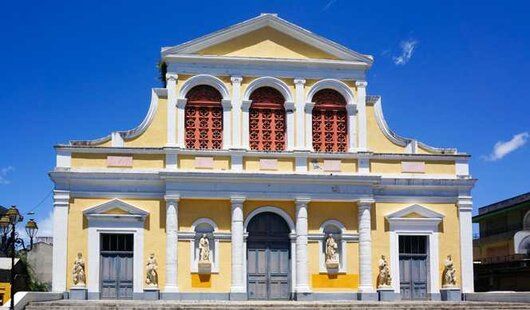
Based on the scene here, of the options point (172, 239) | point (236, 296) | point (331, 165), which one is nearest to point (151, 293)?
point (172, 239)

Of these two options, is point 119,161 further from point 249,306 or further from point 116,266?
point 249,306

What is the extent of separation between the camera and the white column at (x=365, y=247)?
2758cm

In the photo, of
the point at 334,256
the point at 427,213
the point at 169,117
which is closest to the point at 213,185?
the point at 169,117

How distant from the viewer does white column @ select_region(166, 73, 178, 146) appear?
91.0 feet

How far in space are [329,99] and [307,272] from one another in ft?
20.8

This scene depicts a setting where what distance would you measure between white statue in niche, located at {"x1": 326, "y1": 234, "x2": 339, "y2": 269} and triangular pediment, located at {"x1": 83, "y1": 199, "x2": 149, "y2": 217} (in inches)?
250

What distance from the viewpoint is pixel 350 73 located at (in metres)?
29.0

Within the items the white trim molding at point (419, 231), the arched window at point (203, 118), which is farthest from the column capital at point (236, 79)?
the white trim molding at point (419, 231)

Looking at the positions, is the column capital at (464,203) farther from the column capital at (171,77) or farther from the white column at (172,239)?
the column capital at (171,77)

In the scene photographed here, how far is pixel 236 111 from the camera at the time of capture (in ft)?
92.4

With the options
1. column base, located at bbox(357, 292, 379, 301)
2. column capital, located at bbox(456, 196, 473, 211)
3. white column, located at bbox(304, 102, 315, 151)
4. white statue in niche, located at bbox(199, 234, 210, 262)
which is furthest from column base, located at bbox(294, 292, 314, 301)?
column capital, located at bbox(456, 196, 473, 211)

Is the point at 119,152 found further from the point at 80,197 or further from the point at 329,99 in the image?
the point at 329,99

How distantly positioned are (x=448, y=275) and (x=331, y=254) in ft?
14.1

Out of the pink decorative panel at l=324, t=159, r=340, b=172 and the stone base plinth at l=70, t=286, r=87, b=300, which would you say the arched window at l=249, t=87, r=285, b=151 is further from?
the stone base plinth at l=70, t=286, r=87, b=300
